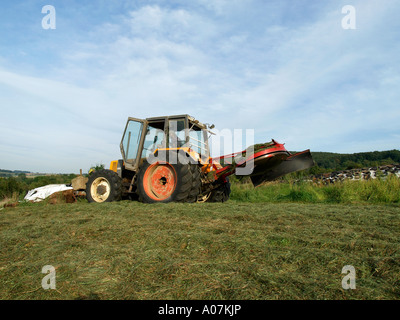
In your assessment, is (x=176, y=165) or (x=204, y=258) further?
(x=176, y=165)

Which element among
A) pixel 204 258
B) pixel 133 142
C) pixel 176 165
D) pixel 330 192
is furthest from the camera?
pixel 330 192

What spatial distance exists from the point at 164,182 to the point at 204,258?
4.32 meters

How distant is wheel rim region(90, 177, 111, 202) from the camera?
7105mm

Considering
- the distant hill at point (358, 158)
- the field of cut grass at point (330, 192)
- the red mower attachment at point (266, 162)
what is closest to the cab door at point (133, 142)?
the red mower attachment at point (266, 162)

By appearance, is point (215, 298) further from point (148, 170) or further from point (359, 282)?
point (148, 170)

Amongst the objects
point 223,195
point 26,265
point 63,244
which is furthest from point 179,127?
point 26,265

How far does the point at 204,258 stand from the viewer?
224cm

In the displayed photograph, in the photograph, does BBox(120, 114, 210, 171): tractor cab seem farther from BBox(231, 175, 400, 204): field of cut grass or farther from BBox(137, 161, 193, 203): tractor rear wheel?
BBox(231, 175, 400, 204): field of cut grass

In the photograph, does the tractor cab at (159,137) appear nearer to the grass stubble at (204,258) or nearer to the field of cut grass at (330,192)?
the field of cut grass at (330,192)

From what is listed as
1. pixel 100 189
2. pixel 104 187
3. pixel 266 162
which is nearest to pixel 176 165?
pixel 266 162

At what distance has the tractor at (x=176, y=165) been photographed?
5879 mm

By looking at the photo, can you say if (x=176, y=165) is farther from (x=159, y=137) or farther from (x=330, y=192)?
(x=330, y=192)

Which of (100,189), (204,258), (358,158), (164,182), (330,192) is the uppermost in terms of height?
(358,158)
